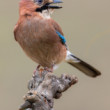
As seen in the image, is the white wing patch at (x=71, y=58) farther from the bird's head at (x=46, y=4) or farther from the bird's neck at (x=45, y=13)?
the bird's head at (x=46, y=4)

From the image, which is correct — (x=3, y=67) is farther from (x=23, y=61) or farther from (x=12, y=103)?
(x=12, y=103)

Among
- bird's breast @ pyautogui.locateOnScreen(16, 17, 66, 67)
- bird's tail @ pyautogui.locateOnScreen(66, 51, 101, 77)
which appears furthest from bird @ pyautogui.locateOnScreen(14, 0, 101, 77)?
bird's tail @ pyautogui.locateOnScreen(66, 51, 101, 77)

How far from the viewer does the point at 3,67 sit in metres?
13.3

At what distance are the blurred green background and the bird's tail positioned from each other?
1.23 ft

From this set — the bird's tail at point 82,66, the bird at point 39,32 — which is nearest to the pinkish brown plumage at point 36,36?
the bird at point 39,32

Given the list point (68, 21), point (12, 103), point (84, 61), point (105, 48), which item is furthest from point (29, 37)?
point (68, 21)

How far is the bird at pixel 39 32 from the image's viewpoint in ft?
32.9

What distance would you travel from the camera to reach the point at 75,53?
12.7m

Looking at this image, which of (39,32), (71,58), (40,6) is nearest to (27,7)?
(40,6)

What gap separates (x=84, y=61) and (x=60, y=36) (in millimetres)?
879

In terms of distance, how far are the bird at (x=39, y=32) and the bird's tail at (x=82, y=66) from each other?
704 mm

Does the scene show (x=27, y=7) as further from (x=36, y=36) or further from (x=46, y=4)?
(x=36, y=36)

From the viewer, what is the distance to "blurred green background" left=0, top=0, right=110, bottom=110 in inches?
486

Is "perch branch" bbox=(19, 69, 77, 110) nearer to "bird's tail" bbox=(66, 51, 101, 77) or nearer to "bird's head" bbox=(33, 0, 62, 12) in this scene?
"bird's head" bbox=(33, 0, 62, 12)
